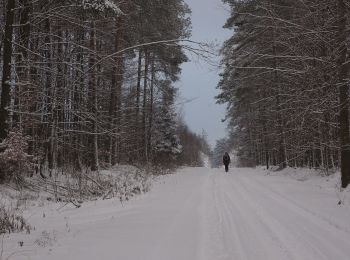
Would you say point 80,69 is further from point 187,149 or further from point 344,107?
point 187,149

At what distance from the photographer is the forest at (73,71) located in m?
12.4

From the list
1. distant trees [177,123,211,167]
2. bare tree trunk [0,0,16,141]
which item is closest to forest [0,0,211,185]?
bare tree trunk [0,0,16,141]

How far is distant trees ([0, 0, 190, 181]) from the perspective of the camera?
12.6 m

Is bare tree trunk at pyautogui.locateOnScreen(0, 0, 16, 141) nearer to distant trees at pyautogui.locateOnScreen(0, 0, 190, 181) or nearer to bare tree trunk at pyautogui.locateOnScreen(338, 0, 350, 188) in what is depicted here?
distant trees at pyautogui.locateOnScreen(0, 0, 190, 181)

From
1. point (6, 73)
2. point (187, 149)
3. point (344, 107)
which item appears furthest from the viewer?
point (187, 149)

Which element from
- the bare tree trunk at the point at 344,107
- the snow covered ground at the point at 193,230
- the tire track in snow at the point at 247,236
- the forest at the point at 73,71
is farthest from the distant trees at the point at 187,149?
the tire track in snow at the point at 247,236

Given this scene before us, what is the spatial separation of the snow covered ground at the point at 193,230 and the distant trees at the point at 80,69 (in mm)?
3592

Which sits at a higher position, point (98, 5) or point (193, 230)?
point (98, 5)

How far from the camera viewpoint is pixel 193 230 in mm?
8227

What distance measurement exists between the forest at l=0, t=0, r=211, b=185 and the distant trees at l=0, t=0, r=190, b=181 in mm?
34

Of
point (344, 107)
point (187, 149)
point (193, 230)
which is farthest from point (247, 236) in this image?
point (187, 149)

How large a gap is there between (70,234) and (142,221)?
1779mm

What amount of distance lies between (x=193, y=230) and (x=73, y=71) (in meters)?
8.25

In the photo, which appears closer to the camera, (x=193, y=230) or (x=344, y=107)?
(x=193, y=230)
